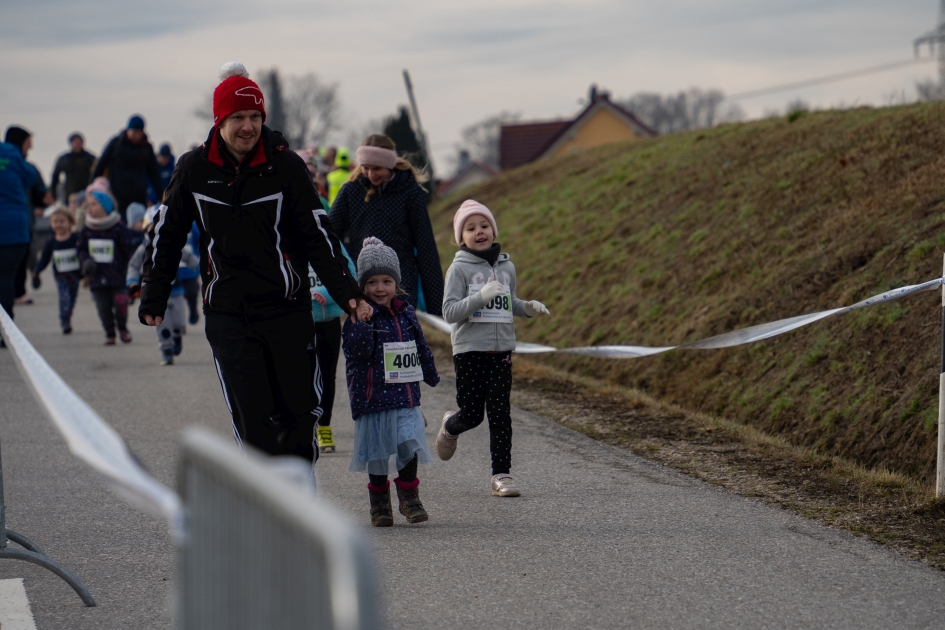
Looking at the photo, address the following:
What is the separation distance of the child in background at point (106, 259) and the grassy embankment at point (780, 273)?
522 centimetres

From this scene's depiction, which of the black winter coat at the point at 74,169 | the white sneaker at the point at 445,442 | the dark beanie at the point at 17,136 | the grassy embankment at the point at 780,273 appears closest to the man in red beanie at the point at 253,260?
the white sneaker at the point at 445,442

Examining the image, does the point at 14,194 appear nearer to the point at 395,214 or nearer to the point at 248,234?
the point at 395,214

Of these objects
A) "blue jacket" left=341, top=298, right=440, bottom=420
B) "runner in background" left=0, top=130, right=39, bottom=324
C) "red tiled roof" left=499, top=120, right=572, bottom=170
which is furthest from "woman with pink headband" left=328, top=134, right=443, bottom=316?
"red tiled roof" left=499, top=120, right=572, bottom=170

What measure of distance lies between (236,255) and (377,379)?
1.18 meters

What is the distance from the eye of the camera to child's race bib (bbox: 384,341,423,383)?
19.0 feet

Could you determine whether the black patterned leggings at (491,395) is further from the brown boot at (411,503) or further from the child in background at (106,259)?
the child in background at (106,259)

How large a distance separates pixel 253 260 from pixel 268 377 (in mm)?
557

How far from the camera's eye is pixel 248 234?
4.91 meters

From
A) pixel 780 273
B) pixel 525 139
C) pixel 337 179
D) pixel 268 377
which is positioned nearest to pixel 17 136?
pixel 337 179

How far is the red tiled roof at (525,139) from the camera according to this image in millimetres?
65562

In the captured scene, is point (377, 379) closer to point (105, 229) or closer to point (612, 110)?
point (105, 229)

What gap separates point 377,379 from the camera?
18.9 ft

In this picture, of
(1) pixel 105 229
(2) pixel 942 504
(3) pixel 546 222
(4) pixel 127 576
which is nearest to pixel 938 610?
(2) pixel 942 504

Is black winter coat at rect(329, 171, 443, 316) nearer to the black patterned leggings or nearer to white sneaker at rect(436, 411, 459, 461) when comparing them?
white sneaker at rect(436, 411, 459, 461)
